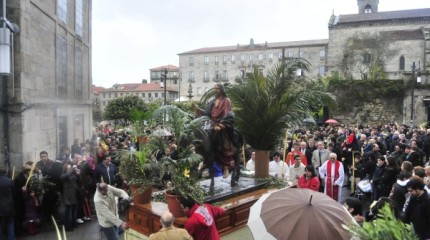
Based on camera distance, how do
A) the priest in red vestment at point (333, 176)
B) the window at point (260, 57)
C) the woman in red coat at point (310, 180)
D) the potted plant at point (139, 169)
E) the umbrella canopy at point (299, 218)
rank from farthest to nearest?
1. the window at point (260, 57)
2. the priest in red vestment at point (333, 176)
3. the woman in red coat at point (310, 180)
4. the potted plant at point (139, 169)
5. the umbrella canopy at point (299, 218)

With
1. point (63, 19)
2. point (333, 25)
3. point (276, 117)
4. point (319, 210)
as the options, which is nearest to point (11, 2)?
point (63, 19)

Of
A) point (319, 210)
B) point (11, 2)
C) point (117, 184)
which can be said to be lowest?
point (117, 184)

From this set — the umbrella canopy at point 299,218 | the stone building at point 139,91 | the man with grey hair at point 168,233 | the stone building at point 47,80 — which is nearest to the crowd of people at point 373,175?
the umbrella canopy at point 299,218

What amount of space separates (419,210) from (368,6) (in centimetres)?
7286

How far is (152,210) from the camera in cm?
680

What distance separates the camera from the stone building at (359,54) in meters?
36.9

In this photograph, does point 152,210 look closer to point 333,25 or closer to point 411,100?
point 411,100

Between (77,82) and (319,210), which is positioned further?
(77,82)

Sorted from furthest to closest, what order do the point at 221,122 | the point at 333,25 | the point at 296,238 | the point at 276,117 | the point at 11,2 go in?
the point at 333,25
the point at 11,2
the point at 276,117
the point at 221,122
the point at 296,238

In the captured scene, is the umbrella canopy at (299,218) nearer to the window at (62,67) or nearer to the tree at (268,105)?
the tree at (268,105)

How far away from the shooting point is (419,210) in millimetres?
5660

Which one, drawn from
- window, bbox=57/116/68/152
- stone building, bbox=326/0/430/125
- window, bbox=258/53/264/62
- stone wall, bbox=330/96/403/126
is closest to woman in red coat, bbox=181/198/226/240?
window, bbox=57/116/68/152

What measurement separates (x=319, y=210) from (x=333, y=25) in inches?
2356

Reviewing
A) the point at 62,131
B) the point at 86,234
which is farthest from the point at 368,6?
the point at 86,234
